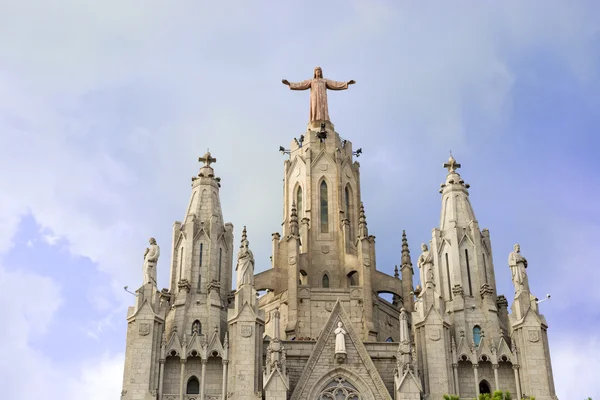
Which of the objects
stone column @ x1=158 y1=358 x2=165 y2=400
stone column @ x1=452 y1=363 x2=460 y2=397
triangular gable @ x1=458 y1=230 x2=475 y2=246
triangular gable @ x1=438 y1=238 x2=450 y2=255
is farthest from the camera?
triangular gable @ x1=438 y1=238 x2=450 y2=255

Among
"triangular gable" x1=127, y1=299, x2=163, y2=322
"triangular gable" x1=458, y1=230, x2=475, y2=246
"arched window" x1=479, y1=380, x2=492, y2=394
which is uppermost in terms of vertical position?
"triangular gable" x1=458, y1=230, x2=475, y2=246

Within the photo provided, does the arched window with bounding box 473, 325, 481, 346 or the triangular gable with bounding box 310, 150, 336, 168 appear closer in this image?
the arched window with bounding box 473, 325, 481, 346

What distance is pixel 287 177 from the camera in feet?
192

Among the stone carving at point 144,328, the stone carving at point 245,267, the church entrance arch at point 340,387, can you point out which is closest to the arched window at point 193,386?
the stone carving at point 144,328

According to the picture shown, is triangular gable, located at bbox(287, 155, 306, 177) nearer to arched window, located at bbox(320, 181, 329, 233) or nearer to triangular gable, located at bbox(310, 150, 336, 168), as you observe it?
triangular gable, located at bbox(310, 150, 336, 168)

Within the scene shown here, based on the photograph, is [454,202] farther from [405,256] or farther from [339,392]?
[339,392]

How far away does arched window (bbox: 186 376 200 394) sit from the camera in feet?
146

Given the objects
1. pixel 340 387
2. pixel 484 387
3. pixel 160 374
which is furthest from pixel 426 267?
pixel 160 374

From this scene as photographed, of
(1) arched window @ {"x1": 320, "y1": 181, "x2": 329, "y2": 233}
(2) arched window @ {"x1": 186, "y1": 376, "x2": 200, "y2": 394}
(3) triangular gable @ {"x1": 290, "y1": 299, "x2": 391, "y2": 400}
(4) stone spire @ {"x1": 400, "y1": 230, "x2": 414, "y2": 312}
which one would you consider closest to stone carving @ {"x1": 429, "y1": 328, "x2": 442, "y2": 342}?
(3) triangular gable @ {"x1": 290, "y1": 299, "x2": 391, "y2": 400}

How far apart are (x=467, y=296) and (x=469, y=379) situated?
4.46 metres

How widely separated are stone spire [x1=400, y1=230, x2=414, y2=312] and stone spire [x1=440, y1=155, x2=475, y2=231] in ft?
14.6

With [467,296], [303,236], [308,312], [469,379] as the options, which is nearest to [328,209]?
[303,236]

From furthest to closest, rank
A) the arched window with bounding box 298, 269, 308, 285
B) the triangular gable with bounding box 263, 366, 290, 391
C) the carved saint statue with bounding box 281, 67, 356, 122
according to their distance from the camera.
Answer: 1. the carved saint statue with bounding box 281, 67, 356, 122
2. the arched window with bounding box 298, 269, 308, 285
3. the triangular gable with bounding box 263, 366, 290, 391

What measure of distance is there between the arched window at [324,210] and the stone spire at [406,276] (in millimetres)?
4414
